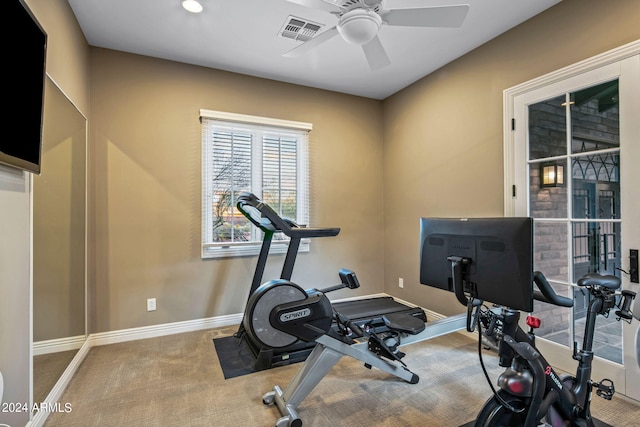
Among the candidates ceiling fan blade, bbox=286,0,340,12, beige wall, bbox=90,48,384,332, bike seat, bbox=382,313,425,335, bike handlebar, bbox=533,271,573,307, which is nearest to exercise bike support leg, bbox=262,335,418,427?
bike seat, bbox=382,313,425,335

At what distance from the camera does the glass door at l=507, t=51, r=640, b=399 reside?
6.84ft

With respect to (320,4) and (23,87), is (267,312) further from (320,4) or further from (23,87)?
(320,4)

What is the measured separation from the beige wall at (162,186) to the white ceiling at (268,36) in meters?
0.22

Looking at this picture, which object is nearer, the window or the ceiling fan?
the ceiling fan

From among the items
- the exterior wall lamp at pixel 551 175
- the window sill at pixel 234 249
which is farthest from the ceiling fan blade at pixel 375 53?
the window sill at pixel 234 249

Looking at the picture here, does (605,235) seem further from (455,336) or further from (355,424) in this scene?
(355,424)

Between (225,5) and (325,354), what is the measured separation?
2654mm

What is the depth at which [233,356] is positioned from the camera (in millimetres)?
2744

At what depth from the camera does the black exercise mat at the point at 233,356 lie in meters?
2.48

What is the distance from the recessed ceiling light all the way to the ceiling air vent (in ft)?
2.26

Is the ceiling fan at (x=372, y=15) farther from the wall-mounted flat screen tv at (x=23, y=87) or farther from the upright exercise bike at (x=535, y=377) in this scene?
the upright exercise bike at (x=535, y=377)

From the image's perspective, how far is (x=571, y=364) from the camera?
2379 mm

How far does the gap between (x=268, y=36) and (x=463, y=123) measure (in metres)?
2.11

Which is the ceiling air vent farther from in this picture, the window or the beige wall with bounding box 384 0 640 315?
the beige wall with bounding box 384 0 640 315
